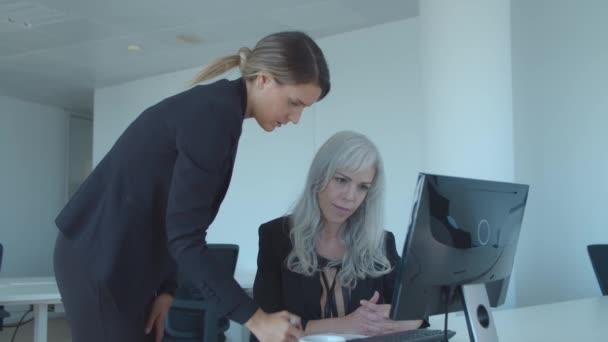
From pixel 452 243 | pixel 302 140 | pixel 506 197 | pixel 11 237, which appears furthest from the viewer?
pixel 11 237

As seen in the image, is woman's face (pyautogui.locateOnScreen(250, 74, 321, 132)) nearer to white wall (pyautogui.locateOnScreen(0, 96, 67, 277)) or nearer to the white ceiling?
the white ceiling

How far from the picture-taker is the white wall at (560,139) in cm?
357

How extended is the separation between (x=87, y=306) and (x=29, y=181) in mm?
7362

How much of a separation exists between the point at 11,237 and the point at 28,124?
1.40m

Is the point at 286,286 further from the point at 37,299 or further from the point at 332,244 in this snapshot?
the point at 37,299

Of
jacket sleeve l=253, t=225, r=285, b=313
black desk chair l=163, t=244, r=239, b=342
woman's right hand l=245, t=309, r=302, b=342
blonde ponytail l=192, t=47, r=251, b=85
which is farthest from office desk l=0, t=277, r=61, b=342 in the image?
woman's right hand l=245, t=309, r=302, b=342

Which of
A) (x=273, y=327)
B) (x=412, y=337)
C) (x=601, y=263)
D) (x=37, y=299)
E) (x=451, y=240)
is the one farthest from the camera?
(x=37, y=299)

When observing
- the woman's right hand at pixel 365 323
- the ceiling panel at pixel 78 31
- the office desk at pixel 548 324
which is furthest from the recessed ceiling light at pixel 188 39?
the woman's right hand at pixel 365 323

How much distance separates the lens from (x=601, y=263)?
2.95 metres

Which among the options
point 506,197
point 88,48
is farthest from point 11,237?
point 506,197

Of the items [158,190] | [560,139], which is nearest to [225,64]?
[158,190]

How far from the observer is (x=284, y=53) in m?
1.34

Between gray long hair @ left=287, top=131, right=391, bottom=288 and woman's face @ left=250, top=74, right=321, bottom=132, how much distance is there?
2.06 ft

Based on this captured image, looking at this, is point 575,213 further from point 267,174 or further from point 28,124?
point 28,124
